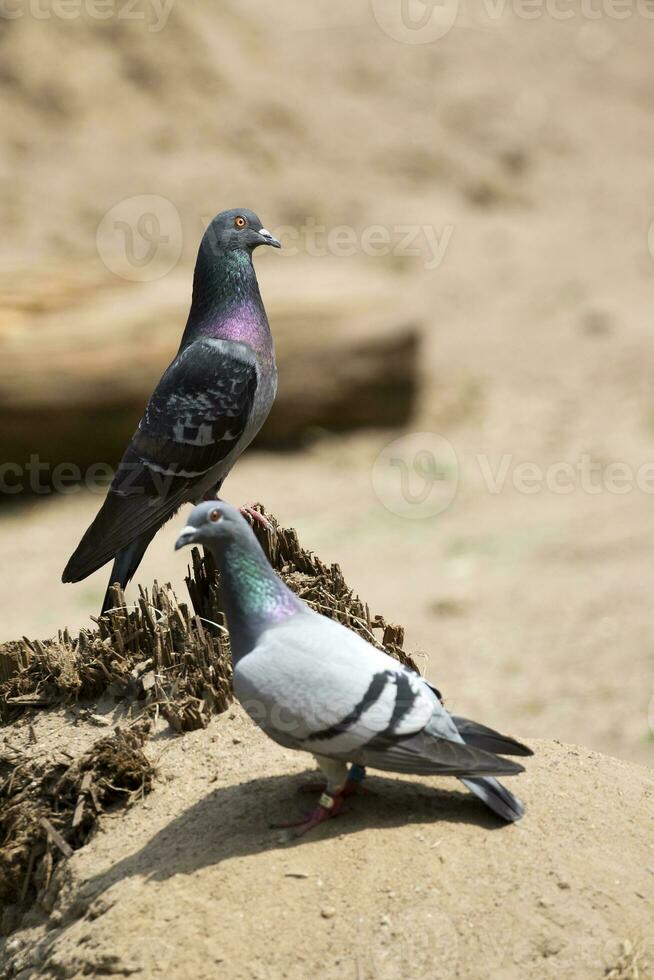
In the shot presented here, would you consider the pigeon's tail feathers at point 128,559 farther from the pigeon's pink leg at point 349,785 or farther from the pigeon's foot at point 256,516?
the pigeon's pink leg at point 349,785

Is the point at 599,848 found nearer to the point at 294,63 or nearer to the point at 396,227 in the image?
the point at 396,227

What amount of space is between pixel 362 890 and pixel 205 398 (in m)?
2.54

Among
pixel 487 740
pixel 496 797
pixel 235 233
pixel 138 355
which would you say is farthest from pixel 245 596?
pixel 138 355

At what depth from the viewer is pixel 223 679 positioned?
4.54 meters

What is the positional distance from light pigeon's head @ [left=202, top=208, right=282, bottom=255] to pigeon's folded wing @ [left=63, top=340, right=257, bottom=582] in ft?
1.40

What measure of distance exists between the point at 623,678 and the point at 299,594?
149 inches

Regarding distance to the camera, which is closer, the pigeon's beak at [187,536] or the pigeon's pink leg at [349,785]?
the pigeon's beak at [187,536]

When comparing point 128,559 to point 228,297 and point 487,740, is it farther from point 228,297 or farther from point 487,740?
point 487,740

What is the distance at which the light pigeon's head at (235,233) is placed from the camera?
5582 millimetres

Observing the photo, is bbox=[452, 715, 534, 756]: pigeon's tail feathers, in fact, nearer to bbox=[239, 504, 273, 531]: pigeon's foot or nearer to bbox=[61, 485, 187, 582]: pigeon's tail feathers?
bbox=[239, 504, 273, 531]: pigeon's foot

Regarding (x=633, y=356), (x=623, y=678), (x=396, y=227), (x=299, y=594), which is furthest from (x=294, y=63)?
(x=299, y=594)

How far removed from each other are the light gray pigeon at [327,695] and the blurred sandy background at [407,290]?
380 cm

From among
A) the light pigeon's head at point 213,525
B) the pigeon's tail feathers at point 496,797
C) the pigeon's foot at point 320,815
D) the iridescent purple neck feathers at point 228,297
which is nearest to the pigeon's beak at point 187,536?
the light pigeon's head at point 213,525

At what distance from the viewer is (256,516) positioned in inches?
201
